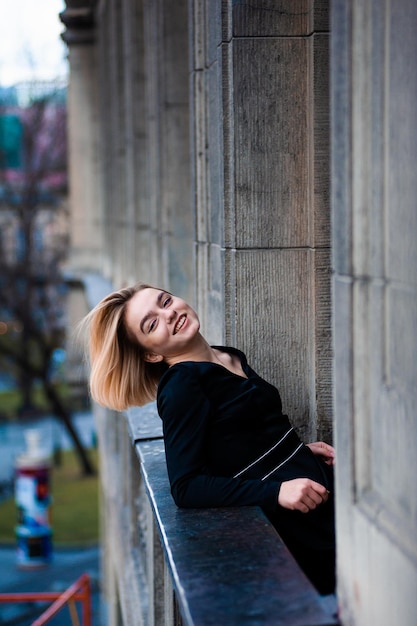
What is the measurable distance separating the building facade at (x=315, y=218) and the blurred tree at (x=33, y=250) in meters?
20.6

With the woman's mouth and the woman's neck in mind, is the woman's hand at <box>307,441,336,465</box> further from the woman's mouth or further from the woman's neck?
the woman's mouth

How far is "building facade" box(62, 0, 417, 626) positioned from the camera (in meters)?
2.60

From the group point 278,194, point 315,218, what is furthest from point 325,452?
point 278,194

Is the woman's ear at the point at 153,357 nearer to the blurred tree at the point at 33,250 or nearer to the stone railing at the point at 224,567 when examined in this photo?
the stone railing at the point at 224,567

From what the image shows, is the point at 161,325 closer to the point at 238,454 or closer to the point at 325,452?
the point at 238,454

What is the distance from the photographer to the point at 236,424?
4.05m

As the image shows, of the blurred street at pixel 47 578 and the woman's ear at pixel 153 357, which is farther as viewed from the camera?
the blurred street at pixel 47 578

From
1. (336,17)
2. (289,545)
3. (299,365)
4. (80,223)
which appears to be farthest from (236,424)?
(80,223)

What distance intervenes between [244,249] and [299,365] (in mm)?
613

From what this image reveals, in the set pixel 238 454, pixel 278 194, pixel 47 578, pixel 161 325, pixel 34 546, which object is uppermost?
pixel 278 194

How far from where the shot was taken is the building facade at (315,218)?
2598 millimetres

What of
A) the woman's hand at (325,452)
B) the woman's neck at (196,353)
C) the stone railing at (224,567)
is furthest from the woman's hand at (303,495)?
the woman's neck at (196,353)

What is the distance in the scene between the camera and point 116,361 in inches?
173

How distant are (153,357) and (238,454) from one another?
63cm
